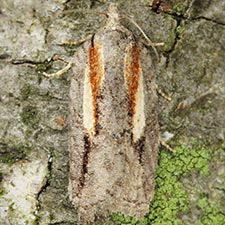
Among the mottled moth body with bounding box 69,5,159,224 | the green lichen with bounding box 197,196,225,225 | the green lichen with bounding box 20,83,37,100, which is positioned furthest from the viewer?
the green lichen with bounding box 20,83,37,100

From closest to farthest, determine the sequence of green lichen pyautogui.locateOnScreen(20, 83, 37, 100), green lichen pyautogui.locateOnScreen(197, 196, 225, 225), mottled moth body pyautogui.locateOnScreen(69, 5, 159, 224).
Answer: mottled moth body pyautogui.locateOnScreen(69, 5, 159, 224)
green lichen pyautogui.locateOnScreen(197, 196, 225, 225)
green lichen pyautogui.locateOnScreen(20, 83, 37, 100)

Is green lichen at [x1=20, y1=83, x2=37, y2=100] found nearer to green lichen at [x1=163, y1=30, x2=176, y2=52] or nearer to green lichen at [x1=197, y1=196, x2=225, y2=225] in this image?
green lichen at [x1=163, y1=30, x2=176, y2=52]

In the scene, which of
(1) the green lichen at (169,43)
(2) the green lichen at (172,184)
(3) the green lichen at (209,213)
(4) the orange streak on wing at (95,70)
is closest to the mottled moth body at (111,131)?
(4) the orange streak on wing at (95,70)

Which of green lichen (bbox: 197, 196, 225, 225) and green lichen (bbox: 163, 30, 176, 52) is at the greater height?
green lichen (bbox: 163, 30, 176, 52)

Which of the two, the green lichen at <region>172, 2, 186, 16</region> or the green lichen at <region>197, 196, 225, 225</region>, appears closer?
the green lichen at <region>197, 196, 225, 225</region>

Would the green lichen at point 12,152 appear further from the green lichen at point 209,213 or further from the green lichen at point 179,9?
the green lichen at point 179,9

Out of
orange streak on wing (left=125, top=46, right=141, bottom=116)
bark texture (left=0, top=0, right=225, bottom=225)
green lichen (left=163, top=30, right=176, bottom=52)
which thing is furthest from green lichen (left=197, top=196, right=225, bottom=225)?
green lichen (left=163, top=30, right=176, bottom=52)

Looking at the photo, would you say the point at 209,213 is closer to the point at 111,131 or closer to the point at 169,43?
the point at 111,131
